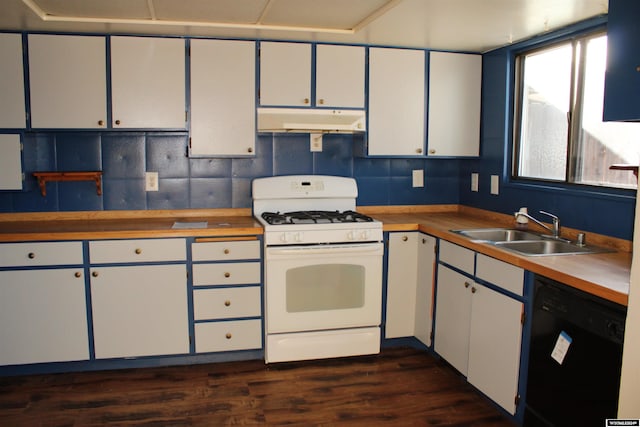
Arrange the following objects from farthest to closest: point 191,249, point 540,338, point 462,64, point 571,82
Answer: point 462,64
point 191,249
point 571,82
point 540,338

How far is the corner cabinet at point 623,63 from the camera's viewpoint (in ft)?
6.78

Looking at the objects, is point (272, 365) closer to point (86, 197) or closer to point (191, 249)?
point (191, 249)

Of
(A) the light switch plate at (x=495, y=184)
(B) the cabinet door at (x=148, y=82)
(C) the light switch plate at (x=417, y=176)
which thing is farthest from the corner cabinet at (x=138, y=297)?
(A) the light switch plate at (x=495, y=184)

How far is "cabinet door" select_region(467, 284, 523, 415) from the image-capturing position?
2605mm

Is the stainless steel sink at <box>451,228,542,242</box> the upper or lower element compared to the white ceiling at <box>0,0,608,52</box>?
lower

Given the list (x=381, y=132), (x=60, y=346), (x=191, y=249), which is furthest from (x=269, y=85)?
(x=60, y=346)

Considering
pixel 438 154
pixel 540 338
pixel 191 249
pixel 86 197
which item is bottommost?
pixel 540 338

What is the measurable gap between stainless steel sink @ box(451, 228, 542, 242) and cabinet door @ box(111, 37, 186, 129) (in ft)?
6.31

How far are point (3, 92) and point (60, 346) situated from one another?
5.10 ft

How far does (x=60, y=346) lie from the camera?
3.22 meters

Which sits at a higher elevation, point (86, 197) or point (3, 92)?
point (3, 92)

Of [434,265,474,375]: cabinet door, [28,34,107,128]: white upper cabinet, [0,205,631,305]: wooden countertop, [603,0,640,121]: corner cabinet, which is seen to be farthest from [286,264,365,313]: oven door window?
[603,0,640,121]: corner cabinet

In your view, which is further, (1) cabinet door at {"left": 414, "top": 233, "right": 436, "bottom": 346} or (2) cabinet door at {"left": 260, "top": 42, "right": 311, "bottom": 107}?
(2) cabinet door at {"left": 260, "top": 42, "right": 311, "bottom": 107}

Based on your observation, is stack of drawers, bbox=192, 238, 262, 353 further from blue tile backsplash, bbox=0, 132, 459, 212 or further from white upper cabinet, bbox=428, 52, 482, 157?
white upper cabinet, bbox=428, 52, 482, 157
